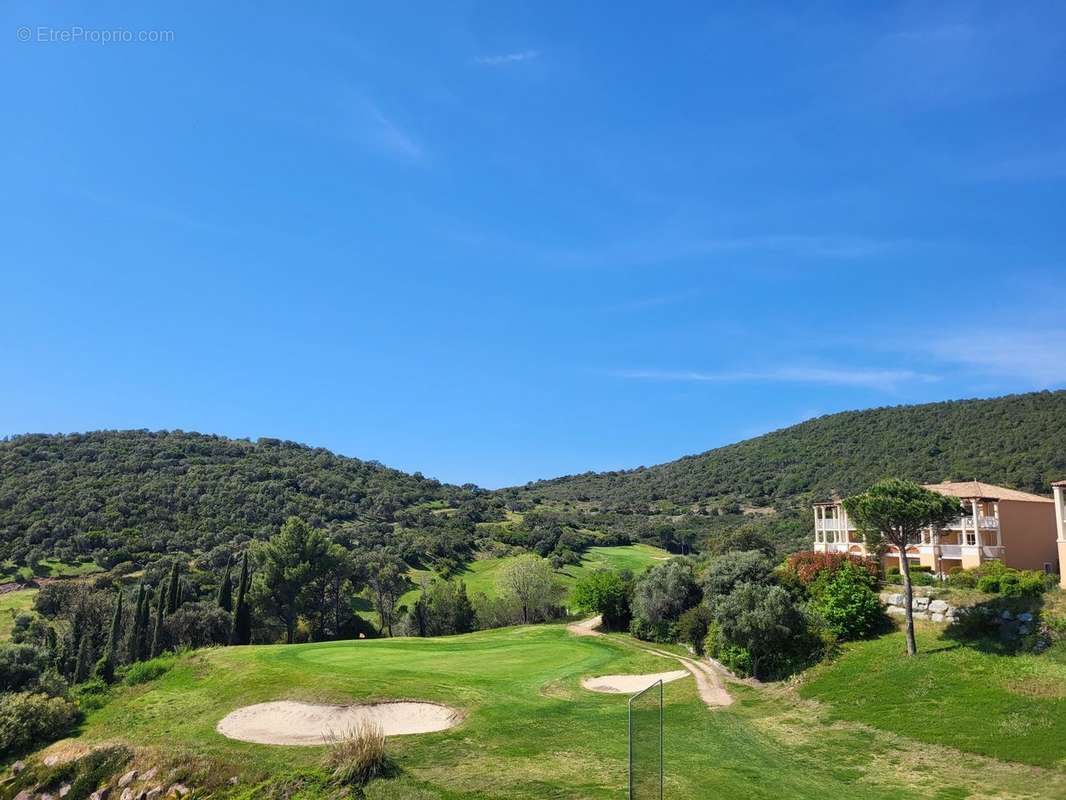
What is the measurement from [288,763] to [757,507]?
10703 cm

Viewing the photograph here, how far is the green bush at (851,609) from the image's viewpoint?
31.3m

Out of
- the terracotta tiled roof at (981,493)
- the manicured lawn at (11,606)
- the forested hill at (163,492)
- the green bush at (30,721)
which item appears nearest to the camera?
the green bush at (30,721)

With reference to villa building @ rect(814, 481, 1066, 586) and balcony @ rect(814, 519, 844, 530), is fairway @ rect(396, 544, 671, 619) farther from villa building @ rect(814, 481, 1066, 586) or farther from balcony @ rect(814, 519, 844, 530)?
villa building @ rect(814, 481, 1066, 586)

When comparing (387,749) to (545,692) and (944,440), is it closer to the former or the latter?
(545,692)

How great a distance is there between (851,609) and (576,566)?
57962mm

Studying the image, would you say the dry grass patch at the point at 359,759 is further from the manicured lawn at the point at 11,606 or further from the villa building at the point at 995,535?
the manicured lawn at the point at 11,606

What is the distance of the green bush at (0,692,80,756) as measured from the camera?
2767 centimetres

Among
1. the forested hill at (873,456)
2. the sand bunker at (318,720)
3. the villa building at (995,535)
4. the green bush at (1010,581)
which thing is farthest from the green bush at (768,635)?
the forested hill at (873,456)

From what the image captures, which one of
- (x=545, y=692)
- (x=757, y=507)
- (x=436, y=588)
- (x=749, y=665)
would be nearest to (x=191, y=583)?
(x=436, y=588)

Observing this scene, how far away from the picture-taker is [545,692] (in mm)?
28844

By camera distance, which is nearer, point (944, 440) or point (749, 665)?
point (749, 665)

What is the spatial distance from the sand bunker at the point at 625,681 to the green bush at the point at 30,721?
2293 cm

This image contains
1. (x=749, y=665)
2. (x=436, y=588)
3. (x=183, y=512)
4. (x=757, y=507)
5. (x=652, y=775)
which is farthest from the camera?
(x=757, y=507)

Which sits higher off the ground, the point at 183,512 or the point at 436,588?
the point at 183,512
